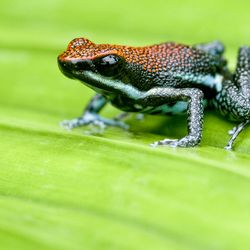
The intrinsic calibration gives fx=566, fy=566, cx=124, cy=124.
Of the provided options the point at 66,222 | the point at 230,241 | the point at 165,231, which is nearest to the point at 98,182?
the point at 66,222

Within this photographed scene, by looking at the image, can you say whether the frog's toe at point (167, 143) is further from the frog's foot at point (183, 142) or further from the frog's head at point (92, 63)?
the frog's head at point (92, 63)

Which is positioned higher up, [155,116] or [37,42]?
[37,42]

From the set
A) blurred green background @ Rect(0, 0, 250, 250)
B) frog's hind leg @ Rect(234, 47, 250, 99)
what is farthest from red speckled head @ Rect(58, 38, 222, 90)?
blurred green background @ Rect(0, 0, 250, 250)

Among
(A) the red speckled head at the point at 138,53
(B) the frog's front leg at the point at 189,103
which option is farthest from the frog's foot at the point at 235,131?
(A) the red speckled head at the point at 138,53

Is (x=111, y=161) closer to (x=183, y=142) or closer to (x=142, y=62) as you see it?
(x=183, y=142)

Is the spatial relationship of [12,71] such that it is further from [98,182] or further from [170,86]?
[98,182]

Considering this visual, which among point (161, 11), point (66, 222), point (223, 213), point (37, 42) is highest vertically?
point (161, 11)
